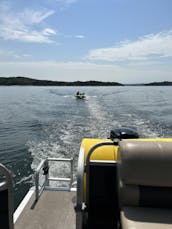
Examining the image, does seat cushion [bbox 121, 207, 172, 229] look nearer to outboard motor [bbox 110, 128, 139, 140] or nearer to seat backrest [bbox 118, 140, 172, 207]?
seat backrest [bbox 118, 140, 172, 207]

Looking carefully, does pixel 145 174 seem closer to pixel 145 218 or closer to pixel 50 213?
pixel 145 218

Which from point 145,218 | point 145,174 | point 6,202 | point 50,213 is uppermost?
point 145,174

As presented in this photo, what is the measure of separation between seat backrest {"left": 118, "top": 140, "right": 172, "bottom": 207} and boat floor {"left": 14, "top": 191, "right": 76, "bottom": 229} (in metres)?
1.34

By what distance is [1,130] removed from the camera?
1383 cm

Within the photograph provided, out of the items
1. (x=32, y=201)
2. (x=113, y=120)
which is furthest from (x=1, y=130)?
(x=32, y=201)

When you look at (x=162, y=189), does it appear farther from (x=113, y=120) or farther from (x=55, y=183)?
(x=113, y=120)

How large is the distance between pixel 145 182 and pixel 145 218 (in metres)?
0.33

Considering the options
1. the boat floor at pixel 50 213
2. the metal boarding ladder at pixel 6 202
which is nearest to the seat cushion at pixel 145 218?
the metal boarding ladder at pixel 6 202

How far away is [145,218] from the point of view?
2.21 metres

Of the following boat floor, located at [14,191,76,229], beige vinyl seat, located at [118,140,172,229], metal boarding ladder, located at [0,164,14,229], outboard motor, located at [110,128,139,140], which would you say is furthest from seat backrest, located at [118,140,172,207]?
outboard motor, located at [110,128,139,140]

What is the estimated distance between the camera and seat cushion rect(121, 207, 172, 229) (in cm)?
210

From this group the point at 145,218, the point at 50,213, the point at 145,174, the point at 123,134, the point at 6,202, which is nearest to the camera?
the point at 6,202

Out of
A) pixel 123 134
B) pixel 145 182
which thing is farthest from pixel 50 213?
pixel 145 182

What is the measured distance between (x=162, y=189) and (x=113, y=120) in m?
12.8
